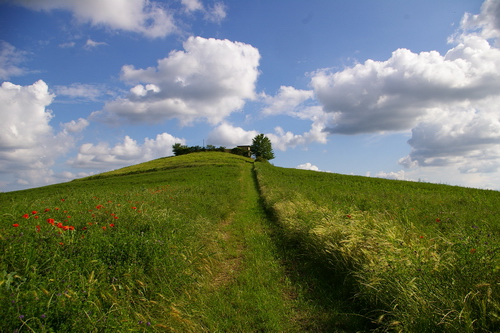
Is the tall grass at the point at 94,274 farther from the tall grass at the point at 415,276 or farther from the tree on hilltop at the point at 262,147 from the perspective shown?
the tree on hilltop at the point at 262,147

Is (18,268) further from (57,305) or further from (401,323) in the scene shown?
(401,323)

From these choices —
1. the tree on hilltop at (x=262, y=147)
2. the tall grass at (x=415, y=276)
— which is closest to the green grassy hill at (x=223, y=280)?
the tall grass at (x=415, y=276)

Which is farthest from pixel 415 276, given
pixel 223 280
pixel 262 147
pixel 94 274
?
pixel 262 147

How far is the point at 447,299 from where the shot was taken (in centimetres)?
359

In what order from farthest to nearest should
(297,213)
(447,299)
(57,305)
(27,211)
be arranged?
1. (297,213)
2. (27,211)
3. (447,299)
4. (57,305)

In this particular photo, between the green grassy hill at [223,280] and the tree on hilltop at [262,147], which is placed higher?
the tree on hilltop at [262,147]

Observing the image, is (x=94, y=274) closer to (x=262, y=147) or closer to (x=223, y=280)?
(x=223, y=280)

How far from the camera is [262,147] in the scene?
114 metres

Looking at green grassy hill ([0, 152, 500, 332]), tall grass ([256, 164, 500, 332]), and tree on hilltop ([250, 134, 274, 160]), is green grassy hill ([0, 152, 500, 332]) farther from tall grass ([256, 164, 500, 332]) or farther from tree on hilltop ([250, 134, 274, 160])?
tree on hilltop ([250, 134, 274, 160])

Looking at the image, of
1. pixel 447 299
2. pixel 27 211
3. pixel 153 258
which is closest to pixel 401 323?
pixel 447 299

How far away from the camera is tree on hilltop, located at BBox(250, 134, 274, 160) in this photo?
113 meters

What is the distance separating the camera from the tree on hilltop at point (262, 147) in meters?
113

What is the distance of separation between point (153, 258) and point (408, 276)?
4429mm

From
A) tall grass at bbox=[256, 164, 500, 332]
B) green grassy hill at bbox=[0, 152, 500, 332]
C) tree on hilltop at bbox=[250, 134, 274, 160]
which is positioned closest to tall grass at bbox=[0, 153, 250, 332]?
green grassy hill at bbox=[0, 152, 500, 332]
